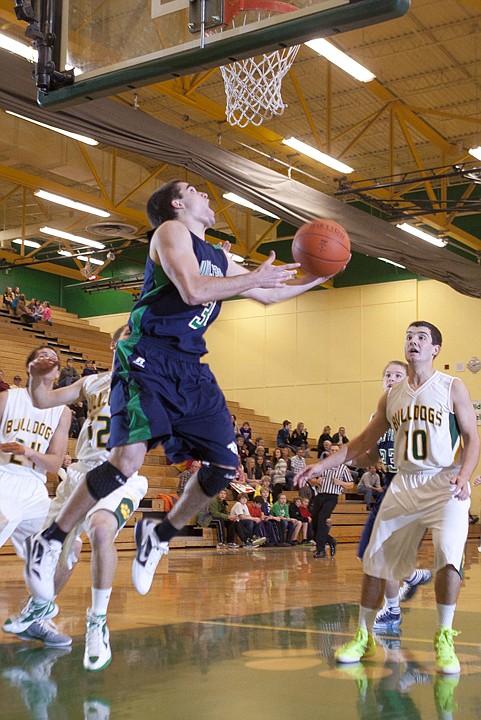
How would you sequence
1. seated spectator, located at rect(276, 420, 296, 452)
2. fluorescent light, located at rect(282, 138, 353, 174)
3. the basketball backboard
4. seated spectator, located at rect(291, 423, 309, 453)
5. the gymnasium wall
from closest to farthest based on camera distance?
the basketball backboard
fluorescent light, located at rect(282, 138, 353, 174)
seated spectator, located at rect(276, 420, 296, 452)
seated spectator, located at rect(291, 423, 309, 453)
the gymnasium wall

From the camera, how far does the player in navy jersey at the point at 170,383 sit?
12.4ft

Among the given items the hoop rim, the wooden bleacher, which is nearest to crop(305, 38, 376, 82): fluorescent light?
the hoop rim

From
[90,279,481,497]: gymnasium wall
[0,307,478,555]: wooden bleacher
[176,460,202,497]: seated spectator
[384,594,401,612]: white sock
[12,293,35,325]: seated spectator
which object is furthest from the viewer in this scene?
[90,279,481,497]: gymnasium wall

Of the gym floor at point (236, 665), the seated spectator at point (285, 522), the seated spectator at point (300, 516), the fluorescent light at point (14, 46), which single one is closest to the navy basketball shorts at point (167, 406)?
the gym floor at point (236, 665)

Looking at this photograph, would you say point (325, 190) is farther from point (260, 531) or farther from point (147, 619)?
point (147, 619)

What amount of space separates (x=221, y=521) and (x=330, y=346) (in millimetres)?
11115

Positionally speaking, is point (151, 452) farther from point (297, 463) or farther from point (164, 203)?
point (164, 203)

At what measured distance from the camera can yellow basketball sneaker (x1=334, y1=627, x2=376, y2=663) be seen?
13.8ft

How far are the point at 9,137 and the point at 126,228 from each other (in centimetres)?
349

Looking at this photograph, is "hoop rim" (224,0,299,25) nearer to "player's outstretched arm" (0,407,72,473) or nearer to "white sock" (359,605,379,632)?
"player's outstretched arm" (0,407,72,473)

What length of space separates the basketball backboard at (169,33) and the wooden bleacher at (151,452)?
8289mm

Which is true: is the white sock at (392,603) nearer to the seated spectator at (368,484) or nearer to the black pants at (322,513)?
the black pants at (322,513)

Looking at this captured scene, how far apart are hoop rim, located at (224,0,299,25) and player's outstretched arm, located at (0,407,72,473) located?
2513 millimetres

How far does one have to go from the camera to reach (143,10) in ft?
17.2
